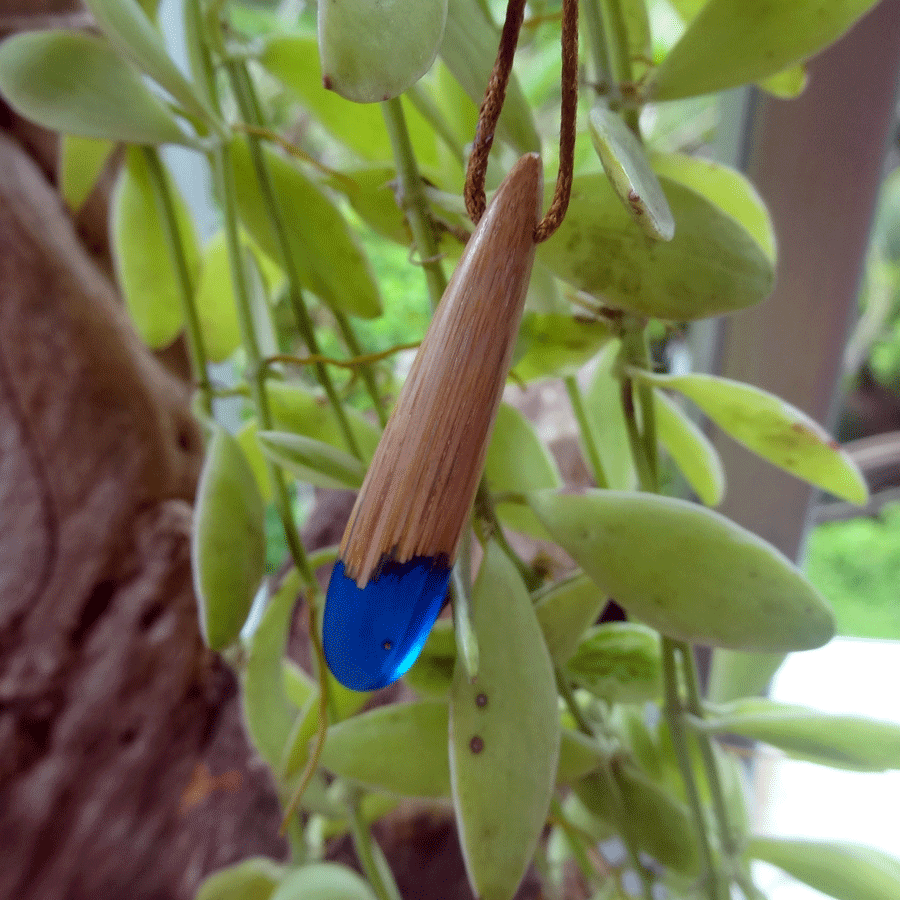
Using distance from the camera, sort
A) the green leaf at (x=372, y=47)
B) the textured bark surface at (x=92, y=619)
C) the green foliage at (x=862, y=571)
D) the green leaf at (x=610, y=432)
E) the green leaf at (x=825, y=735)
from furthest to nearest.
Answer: the green foliage at (x=862, y=571) < the textured bark surface at (x=92, y=619) < the green leaf at (x=610, y=432) < the green leaf at (x=825, y=735) < the green leaf at (x=372, y=47)

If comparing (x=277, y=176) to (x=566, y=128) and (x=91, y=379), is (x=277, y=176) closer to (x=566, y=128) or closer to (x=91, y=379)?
(x=566, y=128)

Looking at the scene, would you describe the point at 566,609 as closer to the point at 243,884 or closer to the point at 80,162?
the point at 243,884

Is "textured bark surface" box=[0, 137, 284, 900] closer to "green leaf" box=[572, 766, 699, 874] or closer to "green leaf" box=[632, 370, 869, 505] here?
"green leaf" box=[572, 766, 699, 874]

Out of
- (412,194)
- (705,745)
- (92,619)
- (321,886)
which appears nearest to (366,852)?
(321,886)

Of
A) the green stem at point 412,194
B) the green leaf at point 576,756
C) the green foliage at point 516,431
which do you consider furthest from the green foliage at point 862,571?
the green stem at point 412,194

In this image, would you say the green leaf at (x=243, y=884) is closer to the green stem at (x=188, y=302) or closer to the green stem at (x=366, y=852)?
the green stem at (x=366, y=852)

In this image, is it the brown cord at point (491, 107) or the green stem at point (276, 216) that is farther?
the green stem at point (276, 216)
